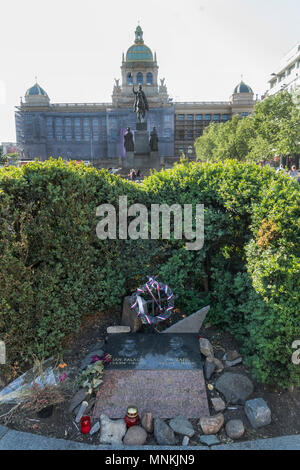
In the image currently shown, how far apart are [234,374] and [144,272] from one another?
8.05 feet

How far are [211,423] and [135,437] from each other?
3.02ft

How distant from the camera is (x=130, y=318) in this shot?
5.61m

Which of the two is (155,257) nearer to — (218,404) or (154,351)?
(154,351)

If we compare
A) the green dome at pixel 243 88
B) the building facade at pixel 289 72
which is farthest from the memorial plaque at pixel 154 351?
the green dome at pixel 243 88

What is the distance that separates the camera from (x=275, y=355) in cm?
412

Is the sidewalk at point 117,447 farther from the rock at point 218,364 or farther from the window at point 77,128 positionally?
the window at point 77,128

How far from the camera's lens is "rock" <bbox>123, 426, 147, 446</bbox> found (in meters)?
3.70

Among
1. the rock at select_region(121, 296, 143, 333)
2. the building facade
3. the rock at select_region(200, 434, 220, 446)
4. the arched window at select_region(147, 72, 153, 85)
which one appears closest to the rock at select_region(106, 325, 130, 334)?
the rock at select_region(121, 296, 143, 333)

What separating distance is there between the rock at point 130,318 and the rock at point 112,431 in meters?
1.72

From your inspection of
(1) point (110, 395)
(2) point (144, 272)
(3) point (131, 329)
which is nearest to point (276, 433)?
(1) point (110, 395)

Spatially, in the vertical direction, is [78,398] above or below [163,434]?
above

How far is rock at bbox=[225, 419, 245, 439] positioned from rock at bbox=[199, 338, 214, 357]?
1.22m

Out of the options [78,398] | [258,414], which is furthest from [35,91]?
[258,414]

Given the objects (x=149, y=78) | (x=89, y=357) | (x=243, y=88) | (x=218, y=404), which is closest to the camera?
(x=218, y=404)
